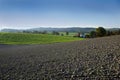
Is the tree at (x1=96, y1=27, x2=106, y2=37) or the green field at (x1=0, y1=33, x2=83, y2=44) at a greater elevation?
the tree at (x1=96, y1=27, x2=106, y2=37)

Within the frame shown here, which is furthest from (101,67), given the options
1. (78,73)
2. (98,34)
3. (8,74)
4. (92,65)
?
(98,34)

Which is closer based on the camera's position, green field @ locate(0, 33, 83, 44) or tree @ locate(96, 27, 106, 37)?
green field @ locate(0, 33, 83, 44)

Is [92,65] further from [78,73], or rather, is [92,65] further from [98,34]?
[98,34]

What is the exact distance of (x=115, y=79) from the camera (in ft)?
24.6

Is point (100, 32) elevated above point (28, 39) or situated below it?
above

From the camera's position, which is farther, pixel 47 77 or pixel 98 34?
pixel 98 34

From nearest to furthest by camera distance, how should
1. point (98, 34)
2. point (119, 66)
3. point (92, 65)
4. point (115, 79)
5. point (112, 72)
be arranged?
point (115, 79) < point (112, 72) < point (119, 66) < point (92, 65) < point (98, 34)

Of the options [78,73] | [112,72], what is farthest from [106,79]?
[78,73]

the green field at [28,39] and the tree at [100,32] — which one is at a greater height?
the tree at [100,32]

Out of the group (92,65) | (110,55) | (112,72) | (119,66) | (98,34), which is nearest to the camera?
(112,72)

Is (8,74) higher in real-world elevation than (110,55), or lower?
lower

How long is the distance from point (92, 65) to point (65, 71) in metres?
1.61

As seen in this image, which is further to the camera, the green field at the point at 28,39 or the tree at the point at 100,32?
the tree at the point at 100,32

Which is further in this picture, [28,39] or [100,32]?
[100,32]
